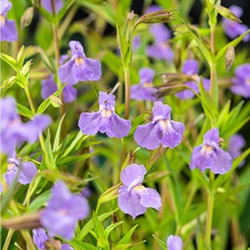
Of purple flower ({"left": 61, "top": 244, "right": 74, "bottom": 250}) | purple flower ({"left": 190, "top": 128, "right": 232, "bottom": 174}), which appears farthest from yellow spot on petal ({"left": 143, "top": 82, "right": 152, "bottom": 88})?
purple flower ({"left": 61, "top": 244, "right": 74, "bottom": 250})

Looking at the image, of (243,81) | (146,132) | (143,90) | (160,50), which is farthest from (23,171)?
(160,50)

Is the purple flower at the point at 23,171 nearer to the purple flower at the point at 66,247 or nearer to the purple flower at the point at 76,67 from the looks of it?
the purple flower at the point at 66,247

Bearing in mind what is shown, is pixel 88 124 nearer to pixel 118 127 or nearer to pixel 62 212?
pixel 118 127

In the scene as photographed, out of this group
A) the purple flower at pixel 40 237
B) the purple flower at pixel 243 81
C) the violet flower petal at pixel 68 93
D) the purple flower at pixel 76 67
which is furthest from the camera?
the purple flower at pixel 243 81

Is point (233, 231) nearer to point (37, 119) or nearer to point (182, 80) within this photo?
point (182, 80)

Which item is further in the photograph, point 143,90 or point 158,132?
point 143,90

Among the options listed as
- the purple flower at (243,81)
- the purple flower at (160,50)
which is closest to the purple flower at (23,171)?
the purple flower at (243,81)
